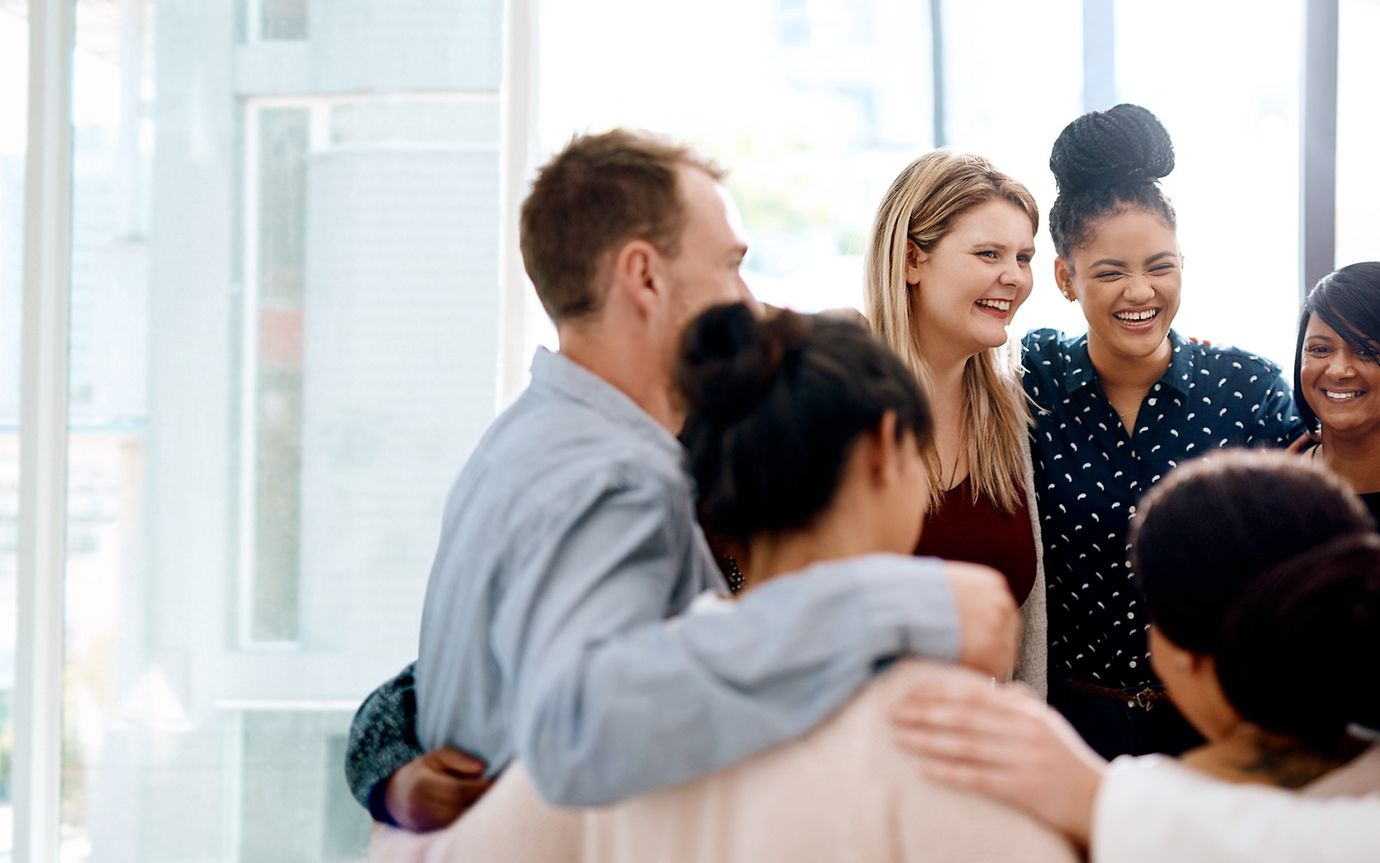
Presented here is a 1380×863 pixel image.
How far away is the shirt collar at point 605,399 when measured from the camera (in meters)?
1.28

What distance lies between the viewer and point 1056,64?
3.14 metres

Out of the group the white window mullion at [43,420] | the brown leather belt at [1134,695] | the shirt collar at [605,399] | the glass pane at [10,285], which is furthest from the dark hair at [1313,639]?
the glass pane at [10,285]

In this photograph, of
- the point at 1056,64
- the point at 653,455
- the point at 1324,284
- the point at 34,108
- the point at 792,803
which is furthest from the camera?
the point at 1056,64

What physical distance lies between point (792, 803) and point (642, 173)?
64 cm

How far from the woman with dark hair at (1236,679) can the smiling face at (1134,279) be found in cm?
112

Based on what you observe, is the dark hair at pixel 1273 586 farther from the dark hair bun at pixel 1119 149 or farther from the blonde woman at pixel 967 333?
the dark hair bun at pixel 1119 149

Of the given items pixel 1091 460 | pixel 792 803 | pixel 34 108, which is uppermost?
pixel 34 108

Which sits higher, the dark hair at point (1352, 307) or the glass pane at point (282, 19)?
the glass pane at point (282, 19)

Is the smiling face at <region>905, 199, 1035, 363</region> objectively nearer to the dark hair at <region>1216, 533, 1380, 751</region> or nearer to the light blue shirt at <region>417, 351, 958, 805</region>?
the light blue shirt at <region>417, 351, 958, 805</region>

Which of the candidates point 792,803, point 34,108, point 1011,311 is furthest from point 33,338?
point 792,803

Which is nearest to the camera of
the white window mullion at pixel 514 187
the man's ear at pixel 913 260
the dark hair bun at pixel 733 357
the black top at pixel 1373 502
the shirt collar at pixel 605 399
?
the dark hair bun at pixel 733 357

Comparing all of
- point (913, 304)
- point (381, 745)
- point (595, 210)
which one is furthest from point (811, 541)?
point (913, 304)

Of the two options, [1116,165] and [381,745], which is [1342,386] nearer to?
[1116,165]

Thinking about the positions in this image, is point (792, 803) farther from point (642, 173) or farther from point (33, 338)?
point (33, 338)
